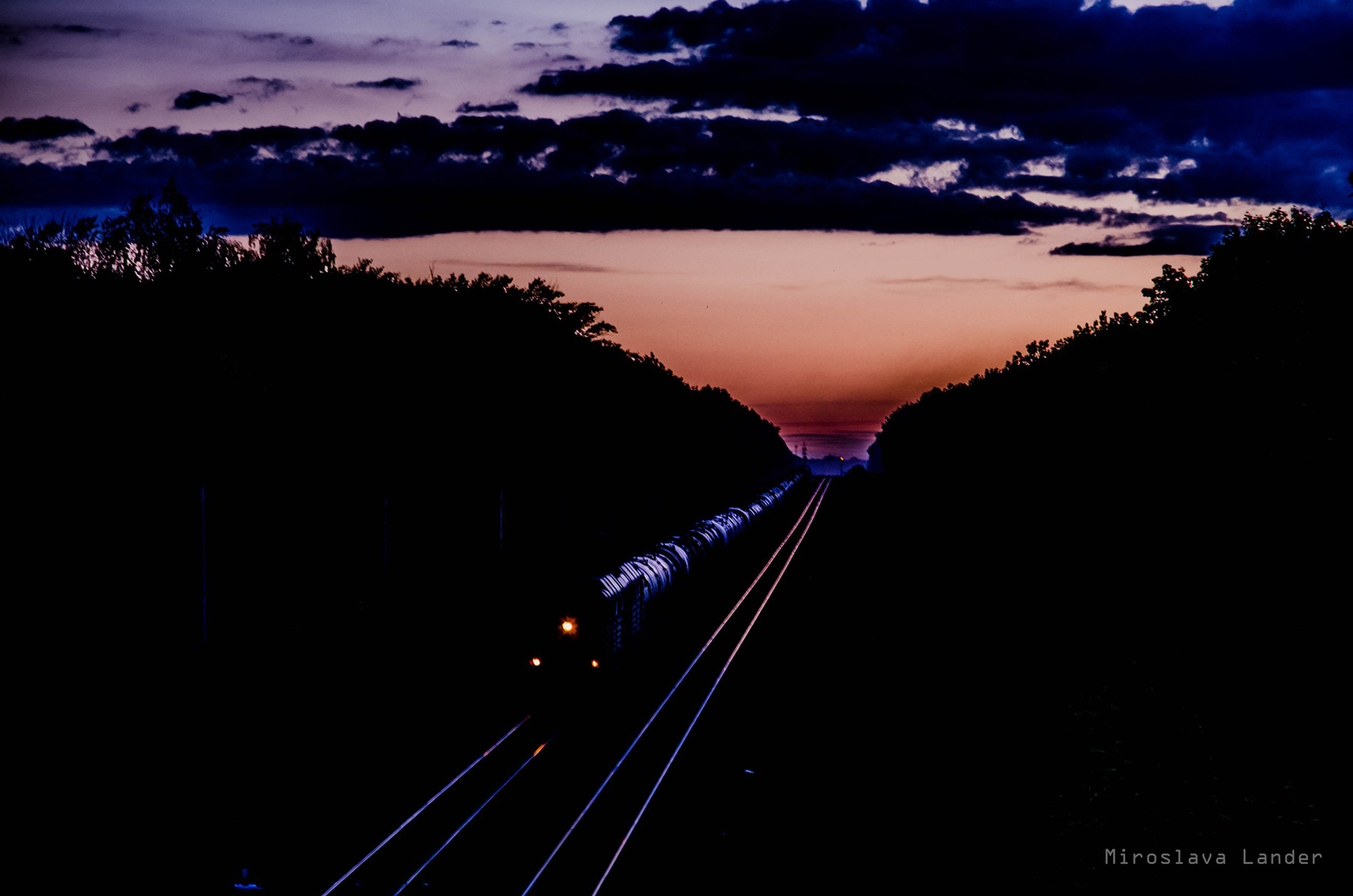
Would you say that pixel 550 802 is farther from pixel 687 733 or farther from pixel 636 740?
pixel 687 733

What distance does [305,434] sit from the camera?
30.8m

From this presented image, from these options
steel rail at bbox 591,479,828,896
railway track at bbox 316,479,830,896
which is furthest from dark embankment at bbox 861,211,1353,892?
railway track at bbox 316,479,830,896

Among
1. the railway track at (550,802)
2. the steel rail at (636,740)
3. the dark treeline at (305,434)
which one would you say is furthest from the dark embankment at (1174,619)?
the dark treeline at (305,434)

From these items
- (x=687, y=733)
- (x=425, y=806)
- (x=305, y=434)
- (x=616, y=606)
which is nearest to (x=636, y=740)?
(x=687, y=733)

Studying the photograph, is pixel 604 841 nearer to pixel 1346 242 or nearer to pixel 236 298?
pixel 1346 242

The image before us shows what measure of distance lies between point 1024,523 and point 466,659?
37478 millimetres

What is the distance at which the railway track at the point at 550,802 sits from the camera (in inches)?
536

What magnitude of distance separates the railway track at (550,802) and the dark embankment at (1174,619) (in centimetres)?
479

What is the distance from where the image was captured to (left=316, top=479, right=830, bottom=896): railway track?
13.6 metres

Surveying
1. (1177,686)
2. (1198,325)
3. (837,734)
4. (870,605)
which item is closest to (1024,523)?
(870,605)

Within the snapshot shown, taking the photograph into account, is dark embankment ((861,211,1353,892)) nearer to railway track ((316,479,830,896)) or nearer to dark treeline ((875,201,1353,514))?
dark treeline ((875,201,1353,514))

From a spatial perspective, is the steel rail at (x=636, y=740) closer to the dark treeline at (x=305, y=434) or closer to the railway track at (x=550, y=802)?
the railway track at (x=550, y=802)

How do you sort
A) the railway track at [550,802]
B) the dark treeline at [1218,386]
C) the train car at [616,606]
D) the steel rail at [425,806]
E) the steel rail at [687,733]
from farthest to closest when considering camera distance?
the dark treeline at [1218,386] < the train car at [616,606] < the steel rail at [687,733] < the railway track at [550,802] < the steel rail at [425,806]

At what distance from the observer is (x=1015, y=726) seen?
21422mm
